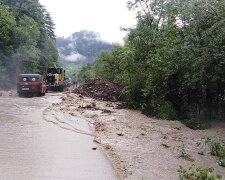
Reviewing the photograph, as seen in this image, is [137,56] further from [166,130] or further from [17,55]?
[17,55]

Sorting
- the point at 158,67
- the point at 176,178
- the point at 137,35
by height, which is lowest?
the point at 176,178

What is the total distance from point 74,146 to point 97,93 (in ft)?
55.3

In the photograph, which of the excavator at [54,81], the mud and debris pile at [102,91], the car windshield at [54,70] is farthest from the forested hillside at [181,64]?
the car windshield at [54,70]

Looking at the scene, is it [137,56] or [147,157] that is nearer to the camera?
[147,157]

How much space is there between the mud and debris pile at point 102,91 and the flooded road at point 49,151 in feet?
33.1

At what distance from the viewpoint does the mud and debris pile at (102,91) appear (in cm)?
2691

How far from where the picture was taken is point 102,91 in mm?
28359

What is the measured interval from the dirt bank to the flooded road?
0.46 metres

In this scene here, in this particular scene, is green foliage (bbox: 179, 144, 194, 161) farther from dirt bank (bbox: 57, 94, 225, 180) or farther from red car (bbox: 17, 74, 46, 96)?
red car (bbox: 17, 74, 46, 96)

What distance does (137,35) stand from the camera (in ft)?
88.4

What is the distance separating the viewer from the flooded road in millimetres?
8828

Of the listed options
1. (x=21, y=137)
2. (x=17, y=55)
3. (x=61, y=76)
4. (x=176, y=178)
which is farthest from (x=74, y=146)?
(x=17, y=55)

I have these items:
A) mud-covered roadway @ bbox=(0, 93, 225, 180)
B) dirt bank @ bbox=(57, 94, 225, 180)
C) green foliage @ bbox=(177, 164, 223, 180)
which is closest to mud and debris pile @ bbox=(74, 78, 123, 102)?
dirt bank @ bbox=(57, 94, 225, 180)

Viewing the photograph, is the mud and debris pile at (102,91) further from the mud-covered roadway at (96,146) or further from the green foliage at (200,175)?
the green foliage at (200,175)
